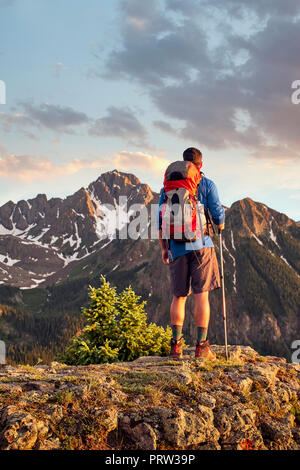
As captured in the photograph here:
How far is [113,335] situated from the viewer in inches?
516

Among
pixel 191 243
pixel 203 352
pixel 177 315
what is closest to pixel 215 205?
pixel 191 243

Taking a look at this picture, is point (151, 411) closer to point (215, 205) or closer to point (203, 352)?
point (203, 352)

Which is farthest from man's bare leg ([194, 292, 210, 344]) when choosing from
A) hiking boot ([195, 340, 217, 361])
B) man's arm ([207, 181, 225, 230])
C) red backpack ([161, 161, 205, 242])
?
man's arm ([207, 181, 225, 230])

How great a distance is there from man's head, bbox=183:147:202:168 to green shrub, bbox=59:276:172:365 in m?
6.91

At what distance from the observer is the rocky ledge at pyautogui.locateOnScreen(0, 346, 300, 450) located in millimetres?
4863

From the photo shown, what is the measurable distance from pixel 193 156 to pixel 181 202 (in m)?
1.58

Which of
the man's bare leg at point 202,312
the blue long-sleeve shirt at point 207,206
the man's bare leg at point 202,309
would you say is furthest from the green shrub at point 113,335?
the blue long-sleeve shirt at point 207,206

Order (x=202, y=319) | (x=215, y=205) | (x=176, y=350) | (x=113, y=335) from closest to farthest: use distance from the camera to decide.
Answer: (x=202, y=319) → (x=215, y=205) → (x=176, y=350) → (x=113, y=335)

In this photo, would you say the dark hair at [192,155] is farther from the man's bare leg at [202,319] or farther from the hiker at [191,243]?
the man's bare leg at [202,319]

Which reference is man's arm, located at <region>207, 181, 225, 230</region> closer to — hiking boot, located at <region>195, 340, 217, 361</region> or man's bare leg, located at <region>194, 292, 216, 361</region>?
man's bare leg, located at <region>194, 292, 216, 361</region>

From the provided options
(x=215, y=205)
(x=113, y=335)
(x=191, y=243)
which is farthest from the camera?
(x=113, y=335)

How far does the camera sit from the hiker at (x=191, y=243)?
8828 millimetres

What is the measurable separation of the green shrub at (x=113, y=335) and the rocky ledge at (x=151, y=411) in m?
5.01

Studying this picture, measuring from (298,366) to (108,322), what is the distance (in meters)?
7.02
